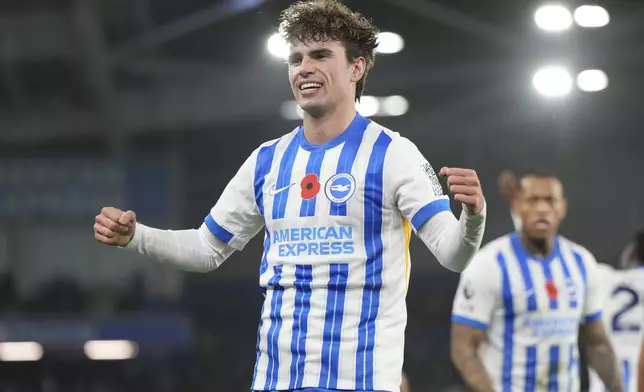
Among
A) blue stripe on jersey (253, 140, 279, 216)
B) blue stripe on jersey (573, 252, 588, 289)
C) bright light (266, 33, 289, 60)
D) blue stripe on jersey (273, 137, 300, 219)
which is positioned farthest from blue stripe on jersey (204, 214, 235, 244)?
bright light (266, 33, 289, 60)

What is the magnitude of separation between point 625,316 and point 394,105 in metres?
4.47

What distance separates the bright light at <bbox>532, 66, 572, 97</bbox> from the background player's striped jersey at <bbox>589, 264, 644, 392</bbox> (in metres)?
3.90

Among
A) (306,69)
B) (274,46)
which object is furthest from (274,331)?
(274,46)

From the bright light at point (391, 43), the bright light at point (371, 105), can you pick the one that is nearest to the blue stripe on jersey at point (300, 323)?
the bright light at point (391, 43)

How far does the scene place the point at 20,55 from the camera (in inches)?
392

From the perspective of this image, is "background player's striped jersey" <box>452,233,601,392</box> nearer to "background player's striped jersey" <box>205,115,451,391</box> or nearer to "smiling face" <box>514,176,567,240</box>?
"smiling face" <box>514,176,567,240</box>

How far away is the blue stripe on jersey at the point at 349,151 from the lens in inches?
94.8

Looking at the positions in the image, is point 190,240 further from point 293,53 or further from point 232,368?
point 232,368

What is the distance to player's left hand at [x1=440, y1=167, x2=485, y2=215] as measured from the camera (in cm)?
216

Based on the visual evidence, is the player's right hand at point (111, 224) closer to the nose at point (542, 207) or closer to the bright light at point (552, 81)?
the nose at point (542, 207)

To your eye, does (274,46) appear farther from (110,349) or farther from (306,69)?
(306,69)

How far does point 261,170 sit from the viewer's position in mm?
2613

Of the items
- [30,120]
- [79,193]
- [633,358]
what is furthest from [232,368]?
[633,358]

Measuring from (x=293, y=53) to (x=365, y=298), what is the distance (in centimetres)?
59
